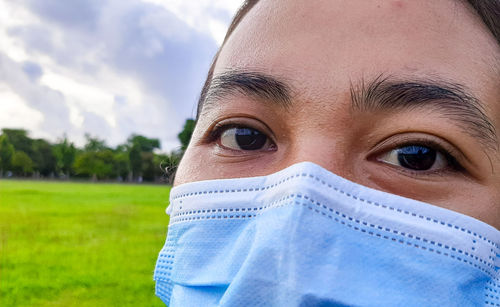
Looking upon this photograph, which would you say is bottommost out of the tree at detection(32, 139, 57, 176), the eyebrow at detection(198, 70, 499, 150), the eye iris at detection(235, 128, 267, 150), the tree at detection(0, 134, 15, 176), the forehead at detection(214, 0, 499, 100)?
the eye iris at detection(235, 128, 267, 150)

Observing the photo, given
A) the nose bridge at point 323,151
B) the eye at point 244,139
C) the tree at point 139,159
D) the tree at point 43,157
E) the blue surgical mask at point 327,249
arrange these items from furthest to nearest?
the tree at point 139,159
the tree at point 43,157
the eye at point 244,139
the nose bridge at point 323,151
the blue surgical mask at point 327,249

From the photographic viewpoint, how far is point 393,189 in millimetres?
978

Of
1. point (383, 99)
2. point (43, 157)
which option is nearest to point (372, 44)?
point (383, 99)

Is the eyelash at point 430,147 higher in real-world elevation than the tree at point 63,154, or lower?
lower

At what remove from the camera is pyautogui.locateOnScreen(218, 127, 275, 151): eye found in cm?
110

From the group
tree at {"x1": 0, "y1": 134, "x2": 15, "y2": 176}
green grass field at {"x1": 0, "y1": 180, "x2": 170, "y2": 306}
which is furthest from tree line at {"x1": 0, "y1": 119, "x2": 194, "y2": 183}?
green grass field at {"x1": 0, "y1": 180, "x2": 170, "y2": 306}

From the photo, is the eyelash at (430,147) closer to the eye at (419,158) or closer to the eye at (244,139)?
the eye at (419,158)

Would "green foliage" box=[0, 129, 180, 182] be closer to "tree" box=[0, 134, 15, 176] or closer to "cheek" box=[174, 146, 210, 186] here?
"tree" box=[0, 134, 15, 176]

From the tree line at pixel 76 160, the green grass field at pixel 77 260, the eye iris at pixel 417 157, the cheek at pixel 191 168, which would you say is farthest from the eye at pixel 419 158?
the tree line at pixel 76 160

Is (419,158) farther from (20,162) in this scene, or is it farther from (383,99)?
(20,162)

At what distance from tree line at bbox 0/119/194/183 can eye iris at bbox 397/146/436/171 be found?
24.4 meters

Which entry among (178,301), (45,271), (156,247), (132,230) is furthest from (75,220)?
(178,301)

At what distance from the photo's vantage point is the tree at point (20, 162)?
1029 inches

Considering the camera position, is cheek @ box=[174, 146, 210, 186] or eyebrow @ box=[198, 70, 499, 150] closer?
eyebrow @ box=[198, 70, 499, 150]
